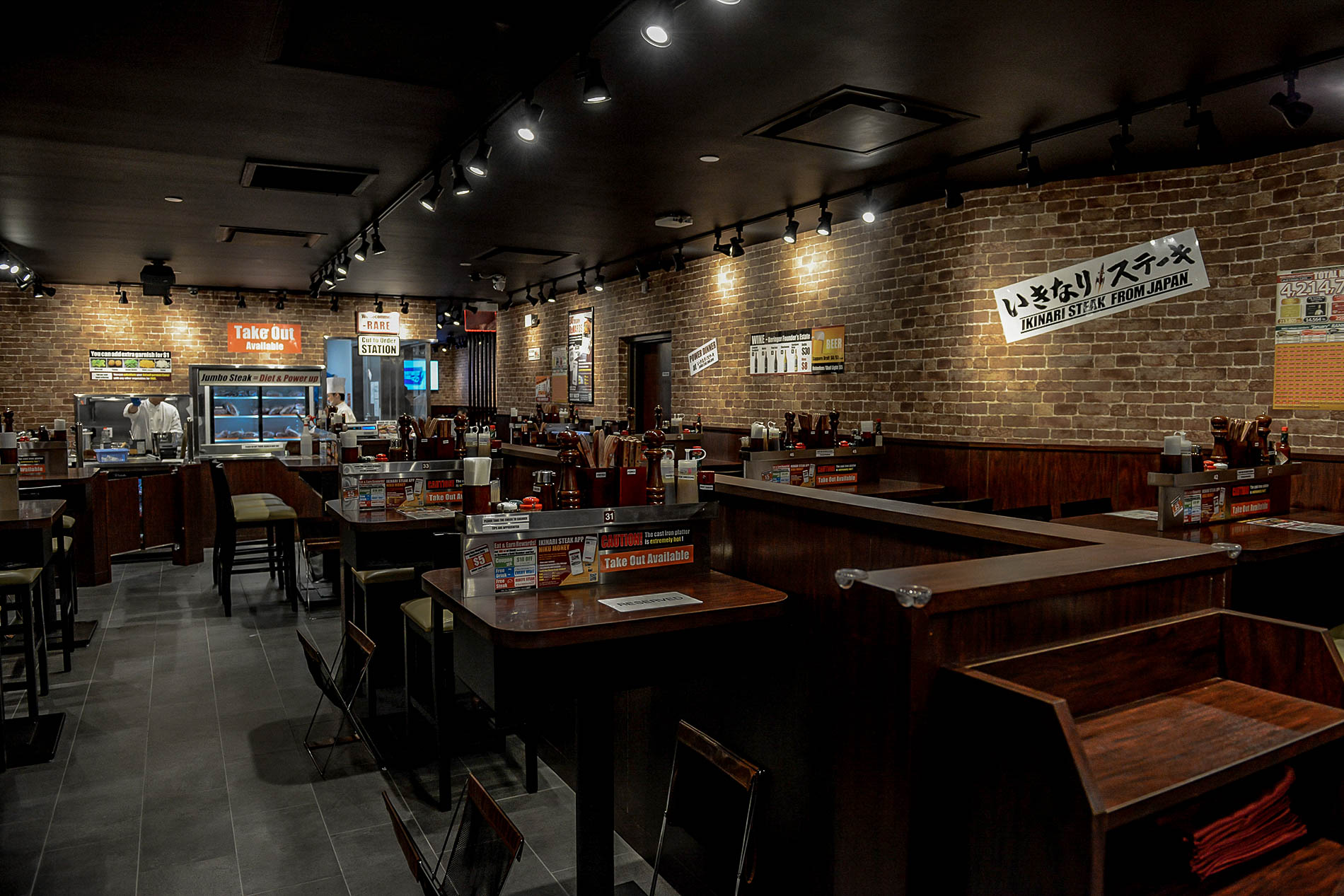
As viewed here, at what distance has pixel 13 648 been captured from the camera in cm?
511

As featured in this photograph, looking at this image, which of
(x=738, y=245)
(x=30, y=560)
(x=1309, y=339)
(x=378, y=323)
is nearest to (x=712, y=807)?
(x=30, y=560)

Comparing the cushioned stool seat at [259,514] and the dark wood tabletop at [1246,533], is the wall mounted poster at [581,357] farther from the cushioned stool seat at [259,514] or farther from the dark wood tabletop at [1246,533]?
the dark wood tabletop at [1246,533]

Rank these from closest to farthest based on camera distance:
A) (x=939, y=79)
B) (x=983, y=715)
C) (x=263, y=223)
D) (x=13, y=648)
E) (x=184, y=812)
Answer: (x=983, y=715)
(x=184, y=812)
(x=939, y=79)
(x=13, y=648)
(x=263, y=223)

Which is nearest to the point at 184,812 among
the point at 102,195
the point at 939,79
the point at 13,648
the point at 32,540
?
the point at 32,540

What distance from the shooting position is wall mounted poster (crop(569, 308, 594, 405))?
472 inches

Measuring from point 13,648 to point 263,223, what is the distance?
4.52 m

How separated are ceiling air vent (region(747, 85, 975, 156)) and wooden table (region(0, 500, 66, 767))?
14.3 feet

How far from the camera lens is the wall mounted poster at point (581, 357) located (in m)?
12.0

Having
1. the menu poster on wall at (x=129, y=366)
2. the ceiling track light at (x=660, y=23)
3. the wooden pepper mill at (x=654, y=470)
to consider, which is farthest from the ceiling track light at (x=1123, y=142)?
the menu poster on wall at (x=129, y=366)

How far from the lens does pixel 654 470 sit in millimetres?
Result: 2656

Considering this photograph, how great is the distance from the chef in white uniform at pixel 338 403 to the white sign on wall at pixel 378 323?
1229mm

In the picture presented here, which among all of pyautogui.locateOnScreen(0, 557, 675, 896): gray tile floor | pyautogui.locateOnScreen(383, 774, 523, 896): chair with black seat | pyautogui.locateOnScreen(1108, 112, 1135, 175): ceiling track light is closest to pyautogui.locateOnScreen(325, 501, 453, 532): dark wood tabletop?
pyautogui.locateOnScreen(0, 557, 675, 896): gray tile floor

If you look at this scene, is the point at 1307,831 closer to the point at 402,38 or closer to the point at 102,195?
the point at 402,38

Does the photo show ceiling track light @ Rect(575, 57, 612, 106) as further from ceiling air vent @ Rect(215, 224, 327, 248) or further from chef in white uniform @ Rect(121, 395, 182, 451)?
chef in white uniform @ Rect(121, 395, 182, 451)
